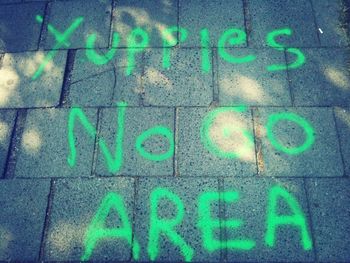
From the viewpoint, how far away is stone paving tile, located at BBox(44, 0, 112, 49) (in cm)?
310

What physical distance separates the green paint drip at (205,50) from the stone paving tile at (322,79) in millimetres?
720

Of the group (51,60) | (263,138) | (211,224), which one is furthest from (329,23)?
(51,60)

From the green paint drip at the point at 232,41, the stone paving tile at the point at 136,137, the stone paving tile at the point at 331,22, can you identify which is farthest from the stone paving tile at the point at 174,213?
the stone paving tile at the point at 331,22

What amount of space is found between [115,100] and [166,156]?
27.3 inches

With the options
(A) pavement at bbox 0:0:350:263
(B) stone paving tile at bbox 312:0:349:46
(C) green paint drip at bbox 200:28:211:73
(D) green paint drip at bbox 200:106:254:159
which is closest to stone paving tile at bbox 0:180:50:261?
(A) pavement at bbox 0:0:350:263

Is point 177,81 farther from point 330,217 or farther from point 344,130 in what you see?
point 330,217

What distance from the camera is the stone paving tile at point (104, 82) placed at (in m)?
2.81

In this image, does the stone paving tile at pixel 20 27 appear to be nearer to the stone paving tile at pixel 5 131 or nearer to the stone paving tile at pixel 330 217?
the stone paving tile at pixel 5 131

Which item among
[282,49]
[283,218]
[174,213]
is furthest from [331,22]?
[174,213]

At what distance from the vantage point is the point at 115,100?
9.20ft

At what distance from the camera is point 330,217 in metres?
2.33

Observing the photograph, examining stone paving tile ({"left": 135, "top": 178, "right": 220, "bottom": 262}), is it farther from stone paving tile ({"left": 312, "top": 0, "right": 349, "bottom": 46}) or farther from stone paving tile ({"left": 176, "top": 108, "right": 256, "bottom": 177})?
stone paving tile ({"left": 312, "top": 0, "right": 349, "bottom": 46})

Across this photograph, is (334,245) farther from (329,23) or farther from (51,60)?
(51,60)

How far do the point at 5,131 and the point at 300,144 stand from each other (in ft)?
8.06
